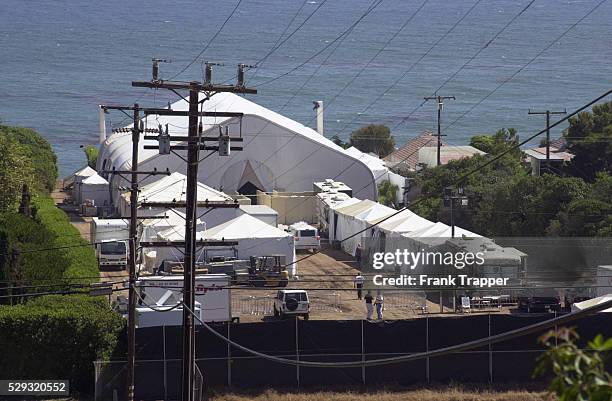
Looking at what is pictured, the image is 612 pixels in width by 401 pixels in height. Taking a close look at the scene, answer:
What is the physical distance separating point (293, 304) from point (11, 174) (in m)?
18.0

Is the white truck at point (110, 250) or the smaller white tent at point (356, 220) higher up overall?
the smaller white tent at point (356, 220)

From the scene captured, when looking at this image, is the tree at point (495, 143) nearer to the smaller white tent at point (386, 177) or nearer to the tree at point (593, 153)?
the tree at point (593, 153)

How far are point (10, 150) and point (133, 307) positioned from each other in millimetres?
24863

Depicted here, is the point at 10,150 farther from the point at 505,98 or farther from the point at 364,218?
the point at 505,98

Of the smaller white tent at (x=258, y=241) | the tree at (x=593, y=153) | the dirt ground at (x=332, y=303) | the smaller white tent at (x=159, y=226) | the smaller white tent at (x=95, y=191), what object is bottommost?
the dirt ground at (x=332, y=303)

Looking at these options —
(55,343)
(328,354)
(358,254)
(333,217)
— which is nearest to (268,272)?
(358,254)

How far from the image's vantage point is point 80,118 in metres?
122

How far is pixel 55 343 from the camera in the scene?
74.9ft

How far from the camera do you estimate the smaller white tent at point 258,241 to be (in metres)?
33.6

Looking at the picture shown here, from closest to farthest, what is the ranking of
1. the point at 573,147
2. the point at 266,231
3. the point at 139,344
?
the point at 139,344, the point at 266,231, the point at 573,147

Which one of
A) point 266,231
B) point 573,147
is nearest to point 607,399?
point 266,231

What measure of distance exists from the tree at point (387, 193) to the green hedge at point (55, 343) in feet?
97.7

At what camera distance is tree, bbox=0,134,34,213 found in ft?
137

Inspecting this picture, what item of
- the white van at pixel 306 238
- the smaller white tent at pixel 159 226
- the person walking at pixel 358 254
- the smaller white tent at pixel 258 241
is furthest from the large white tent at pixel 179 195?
the person walking at pixel 358 254
